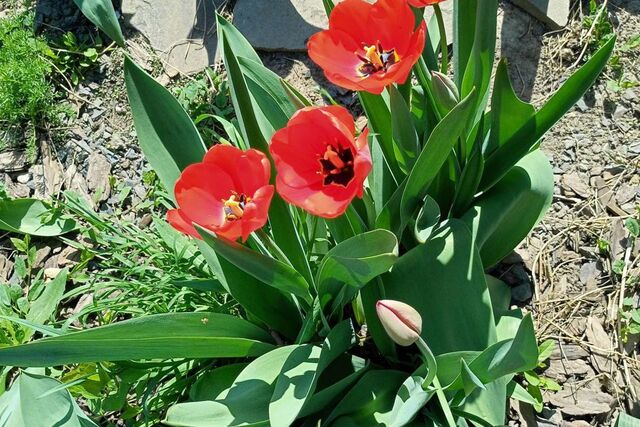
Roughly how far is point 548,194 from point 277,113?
27.4 inches

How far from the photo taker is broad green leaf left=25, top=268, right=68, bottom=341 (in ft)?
7.14

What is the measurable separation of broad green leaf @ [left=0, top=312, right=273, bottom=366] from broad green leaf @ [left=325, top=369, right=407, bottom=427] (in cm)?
21

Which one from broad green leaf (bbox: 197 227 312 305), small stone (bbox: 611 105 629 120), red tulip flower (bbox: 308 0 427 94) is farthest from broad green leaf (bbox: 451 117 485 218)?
small stone (bbox: 611 105 629 120)

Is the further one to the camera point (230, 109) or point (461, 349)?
point (230, 109)

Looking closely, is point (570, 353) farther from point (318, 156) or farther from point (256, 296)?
point (318, 156)

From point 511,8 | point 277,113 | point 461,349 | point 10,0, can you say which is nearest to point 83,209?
point 277,113

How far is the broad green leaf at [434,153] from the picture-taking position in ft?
4.35

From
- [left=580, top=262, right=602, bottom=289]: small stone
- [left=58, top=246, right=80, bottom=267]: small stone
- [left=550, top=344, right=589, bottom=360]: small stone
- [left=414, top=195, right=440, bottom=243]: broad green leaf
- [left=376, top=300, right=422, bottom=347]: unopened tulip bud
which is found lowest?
[left=550, top=344, right=589, bottom=360]: small stone

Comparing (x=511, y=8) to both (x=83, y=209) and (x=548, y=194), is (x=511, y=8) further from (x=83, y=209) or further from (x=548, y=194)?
(x=83, y=209)

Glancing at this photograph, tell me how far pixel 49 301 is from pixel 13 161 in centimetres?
61

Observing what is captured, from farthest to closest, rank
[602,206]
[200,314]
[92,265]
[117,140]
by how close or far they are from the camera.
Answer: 1. [117,140]
2. [92,265]
3. [602,206]
4. [200,314]

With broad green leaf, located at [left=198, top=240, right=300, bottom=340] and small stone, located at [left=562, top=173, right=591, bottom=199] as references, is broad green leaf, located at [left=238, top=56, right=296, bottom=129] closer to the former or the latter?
broad green leaf, located at [left=198, top=240, right=300, bottom=340]

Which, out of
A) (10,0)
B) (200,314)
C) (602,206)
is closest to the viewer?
(200,314)

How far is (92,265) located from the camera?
233 cm
